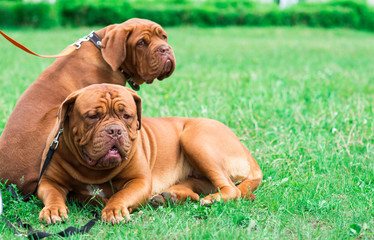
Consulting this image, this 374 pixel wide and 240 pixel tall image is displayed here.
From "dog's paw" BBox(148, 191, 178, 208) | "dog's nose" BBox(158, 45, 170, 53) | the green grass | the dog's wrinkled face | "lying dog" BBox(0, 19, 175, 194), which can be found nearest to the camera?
the green grass

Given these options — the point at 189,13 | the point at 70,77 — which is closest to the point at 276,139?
the point at 70,77

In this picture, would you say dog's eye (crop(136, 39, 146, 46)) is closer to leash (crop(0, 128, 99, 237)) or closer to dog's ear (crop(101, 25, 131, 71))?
dog's ear (crop(101, 25, 131, 71))

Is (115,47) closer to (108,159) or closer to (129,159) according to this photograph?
(129,159)

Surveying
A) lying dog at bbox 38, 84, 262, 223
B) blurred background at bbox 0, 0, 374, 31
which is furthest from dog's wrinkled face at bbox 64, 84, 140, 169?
blurred background at bbox 0, 0, 374, 31

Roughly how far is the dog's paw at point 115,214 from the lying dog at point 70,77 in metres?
0.84

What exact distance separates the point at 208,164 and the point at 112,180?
2.80 ft

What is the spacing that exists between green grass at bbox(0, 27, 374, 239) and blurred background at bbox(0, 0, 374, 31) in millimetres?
9510

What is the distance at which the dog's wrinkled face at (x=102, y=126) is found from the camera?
11.0 feet

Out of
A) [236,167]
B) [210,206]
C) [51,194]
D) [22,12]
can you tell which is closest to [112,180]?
[51,194]

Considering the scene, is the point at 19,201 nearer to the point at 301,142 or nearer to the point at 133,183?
the point at 133,183

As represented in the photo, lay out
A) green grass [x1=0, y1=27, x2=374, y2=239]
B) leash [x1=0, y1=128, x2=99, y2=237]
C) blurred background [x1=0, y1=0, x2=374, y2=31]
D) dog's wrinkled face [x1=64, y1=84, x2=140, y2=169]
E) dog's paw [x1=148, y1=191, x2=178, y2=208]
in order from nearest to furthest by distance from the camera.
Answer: leash [x1=0, y1=128, x2=99, y2=237]
green grass [x1=0, y1=27, x2=374, y2=239]
dog's wrinkled face [x1=64, y1=84, x2=140, y2=169]
dog's paw [x1=148, y1=191, x2=178, y2=208]
blurred background [x1=0, y1=0, x2=374, y2=31]

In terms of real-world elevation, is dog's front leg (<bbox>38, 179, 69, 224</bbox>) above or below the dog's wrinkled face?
below

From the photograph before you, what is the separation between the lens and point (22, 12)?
69.4 ft

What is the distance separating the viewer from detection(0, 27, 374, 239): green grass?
3.24m
